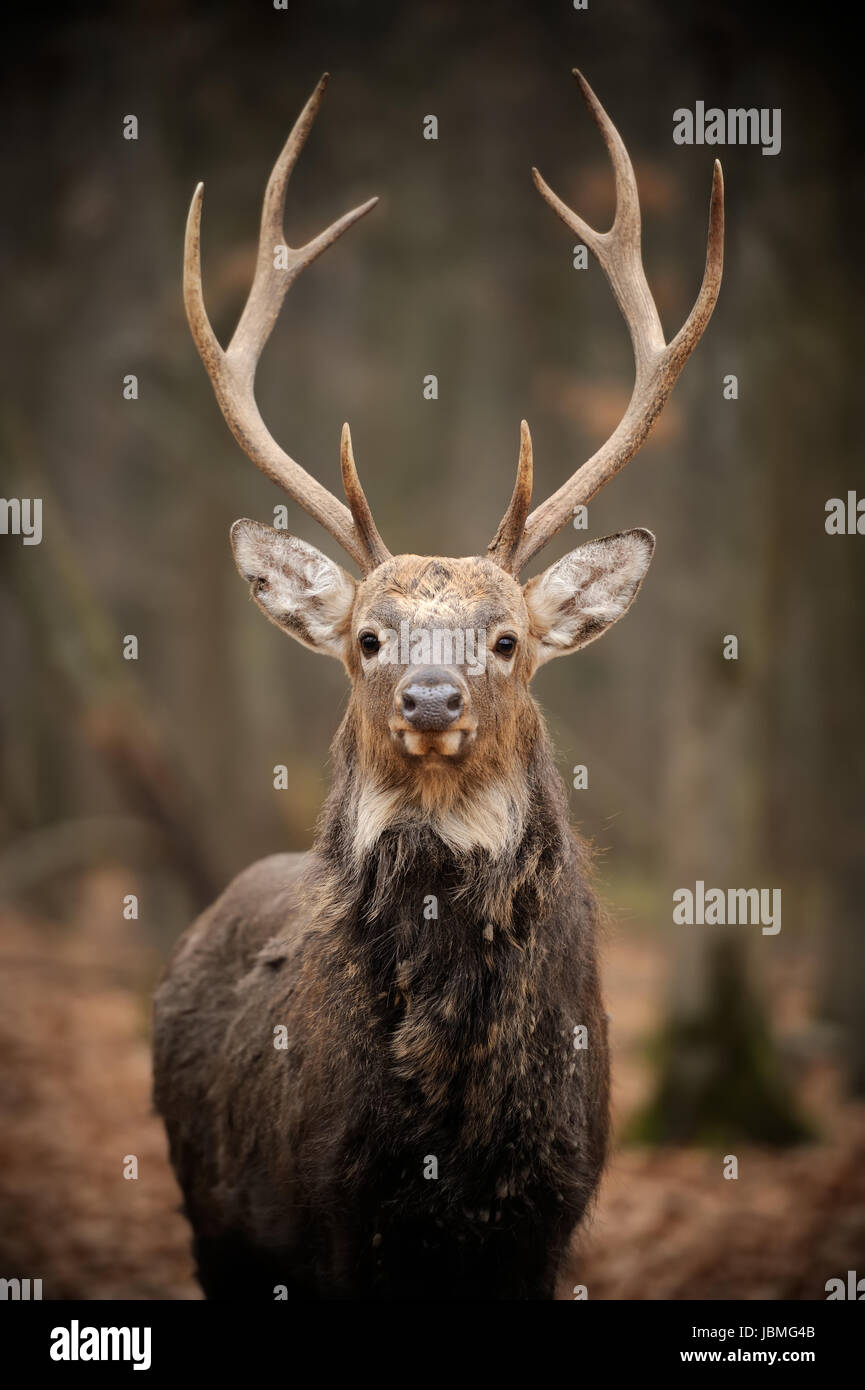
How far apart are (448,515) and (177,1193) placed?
8.19m

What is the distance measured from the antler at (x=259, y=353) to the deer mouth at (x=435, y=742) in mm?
816

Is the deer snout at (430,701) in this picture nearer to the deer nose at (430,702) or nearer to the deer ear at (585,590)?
the deer nose at (430,702)

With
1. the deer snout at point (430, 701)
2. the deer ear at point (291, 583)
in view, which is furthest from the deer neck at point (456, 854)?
the deer ear at point (291, 583)

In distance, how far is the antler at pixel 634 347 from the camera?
4.19 metres

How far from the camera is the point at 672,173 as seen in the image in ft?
33.4

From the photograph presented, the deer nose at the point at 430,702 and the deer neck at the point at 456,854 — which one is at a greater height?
the deer nose at the point at 430,702

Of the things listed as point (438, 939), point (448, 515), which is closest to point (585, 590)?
point (438, 939)

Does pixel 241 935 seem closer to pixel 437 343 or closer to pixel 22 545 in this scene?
pixel 22 545

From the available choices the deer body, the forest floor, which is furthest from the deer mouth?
the forest floor

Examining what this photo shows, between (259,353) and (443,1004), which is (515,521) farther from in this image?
(443,1004)

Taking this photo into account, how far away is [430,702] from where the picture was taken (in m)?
3.40

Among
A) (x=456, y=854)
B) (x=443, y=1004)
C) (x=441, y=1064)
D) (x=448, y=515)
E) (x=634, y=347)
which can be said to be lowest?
(x=441, y=1064)

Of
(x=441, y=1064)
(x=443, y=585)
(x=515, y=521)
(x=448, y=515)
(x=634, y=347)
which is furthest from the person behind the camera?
(x=448, y=515)

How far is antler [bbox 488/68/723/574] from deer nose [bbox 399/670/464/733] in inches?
32.1
